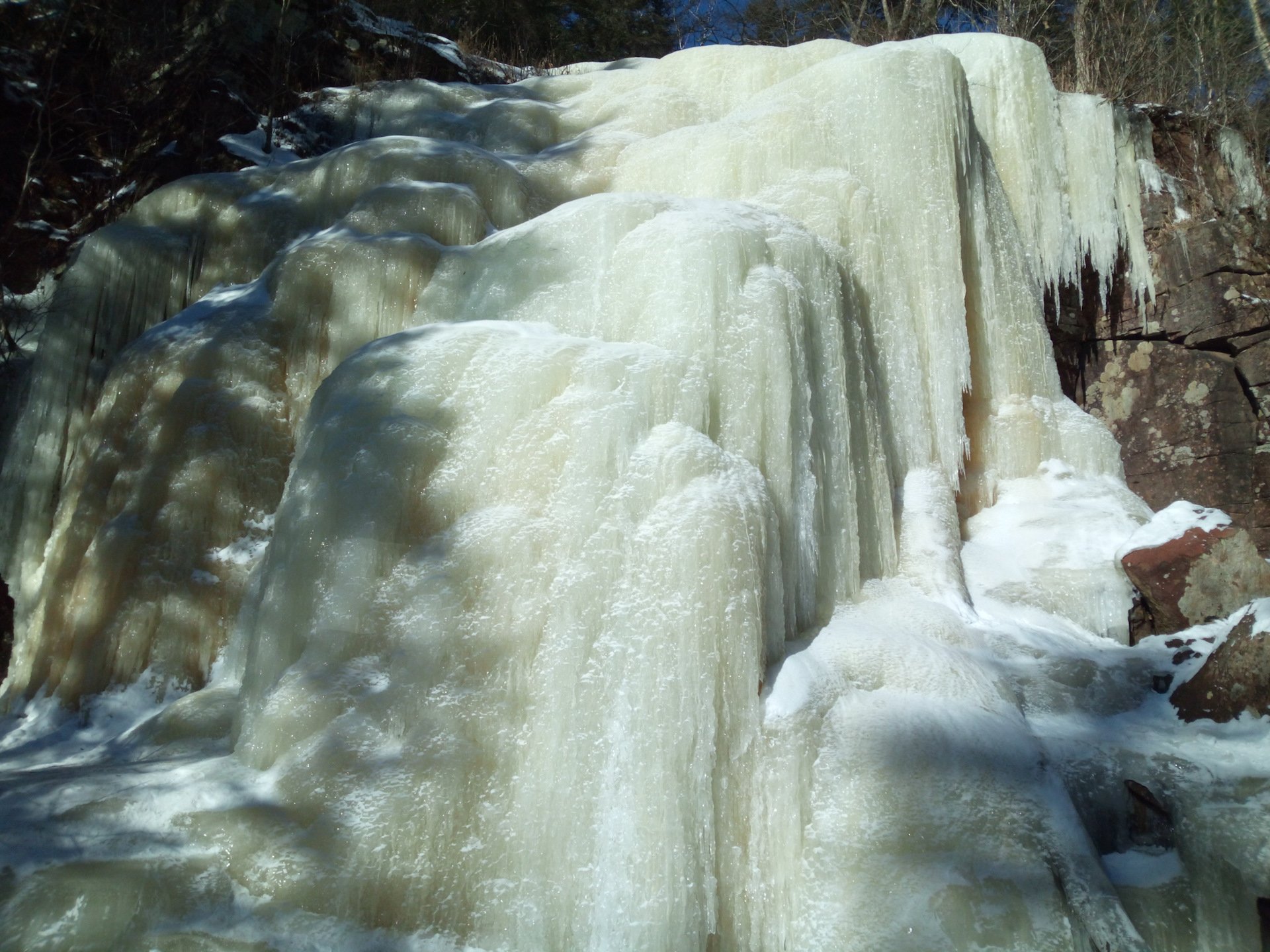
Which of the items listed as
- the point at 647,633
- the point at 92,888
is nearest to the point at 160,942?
the point at 92,888

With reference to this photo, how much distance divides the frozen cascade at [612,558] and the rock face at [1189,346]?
0.28 metres

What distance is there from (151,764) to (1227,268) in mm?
6590

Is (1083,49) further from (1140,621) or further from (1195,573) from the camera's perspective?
(1140,621)

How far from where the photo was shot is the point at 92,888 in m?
2.57

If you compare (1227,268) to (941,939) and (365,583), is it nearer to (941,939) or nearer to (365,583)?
(941,939)

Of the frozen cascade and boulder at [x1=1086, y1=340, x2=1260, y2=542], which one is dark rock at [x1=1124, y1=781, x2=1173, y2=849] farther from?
boulder at [x1=1086, y1=340, x2=1260, y2=542]

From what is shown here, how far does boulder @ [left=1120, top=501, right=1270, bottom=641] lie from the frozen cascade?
0.17 metres

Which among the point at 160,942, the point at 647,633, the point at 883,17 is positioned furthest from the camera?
the point at 883,17

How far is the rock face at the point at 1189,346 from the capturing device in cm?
588

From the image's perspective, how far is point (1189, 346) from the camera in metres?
6.20

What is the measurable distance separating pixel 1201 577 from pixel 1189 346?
254 centimetres

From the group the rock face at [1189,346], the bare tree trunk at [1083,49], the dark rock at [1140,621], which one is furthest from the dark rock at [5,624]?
the bare tree trunk at [1083,49]

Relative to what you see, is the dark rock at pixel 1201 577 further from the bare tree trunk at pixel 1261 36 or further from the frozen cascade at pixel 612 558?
the bare tree trunk at pixel 1261 36

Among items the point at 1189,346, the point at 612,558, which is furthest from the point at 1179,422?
the point at 612,558
